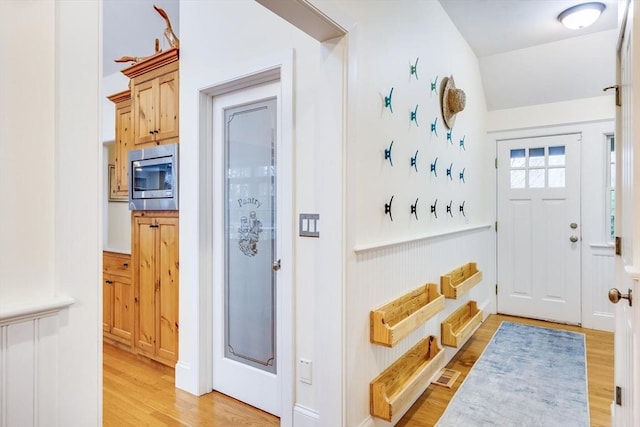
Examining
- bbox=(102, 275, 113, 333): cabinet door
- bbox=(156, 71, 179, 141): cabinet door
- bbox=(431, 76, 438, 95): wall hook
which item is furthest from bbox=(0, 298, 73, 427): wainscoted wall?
bbox=(102, 275, 113, 333): cabinet door

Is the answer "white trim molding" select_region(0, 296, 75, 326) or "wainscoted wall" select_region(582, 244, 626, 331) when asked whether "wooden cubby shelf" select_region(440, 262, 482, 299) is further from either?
"white trim molding" select_region(0, 296, 75, 326)

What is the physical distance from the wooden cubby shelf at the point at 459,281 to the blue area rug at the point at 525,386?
590mm

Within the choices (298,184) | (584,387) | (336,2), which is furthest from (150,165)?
(584,387)

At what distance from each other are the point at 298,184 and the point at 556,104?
3.47 meters

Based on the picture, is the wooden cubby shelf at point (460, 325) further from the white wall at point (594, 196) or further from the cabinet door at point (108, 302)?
the cabinet door at point (108, 302)

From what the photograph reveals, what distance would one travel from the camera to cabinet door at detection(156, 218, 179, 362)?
2.71 meters

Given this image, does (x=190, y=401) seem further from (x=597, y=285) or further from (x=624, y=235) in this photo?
(x=597, y=285)

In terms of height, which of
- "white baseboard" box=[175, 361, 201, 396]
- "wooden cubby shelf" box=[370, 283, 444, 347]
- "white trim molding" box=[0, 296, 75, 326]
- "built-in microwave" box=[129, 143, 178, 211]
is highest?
"built-in microwave" box=[129, 143, 178, 211]

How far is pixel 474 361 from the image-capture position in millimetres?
2996

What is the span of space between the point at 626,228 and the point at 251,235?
6.15 feet

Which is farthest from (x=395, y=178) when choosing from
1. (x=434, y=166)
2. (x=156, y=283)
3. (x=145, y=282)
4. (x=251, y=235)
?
(x=145, y=282)

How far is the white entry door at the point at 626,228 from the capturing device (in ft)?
3.52

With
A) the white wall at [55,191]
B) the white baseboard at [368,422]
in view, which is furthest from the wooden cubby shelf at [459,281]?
the white wall at [55,191]

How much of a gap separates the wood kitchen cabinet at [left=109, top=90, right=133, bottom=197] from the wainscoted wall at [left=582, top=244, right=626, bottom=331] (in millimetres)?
4563
